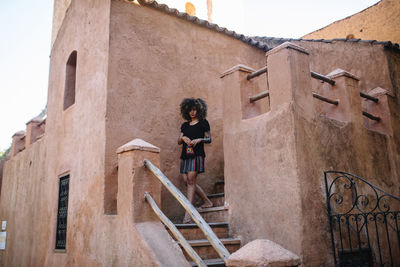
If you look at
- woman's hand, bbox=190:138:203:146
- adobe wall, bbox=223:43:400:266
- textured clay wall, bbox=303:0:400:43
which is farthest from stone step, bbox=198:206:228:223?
textured clay wall, bbox=303:0:400:43

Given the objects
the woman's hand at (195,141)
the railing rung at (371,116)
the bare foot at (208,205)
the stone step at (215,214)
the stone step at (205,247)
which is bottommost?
the stone step at (205,247)

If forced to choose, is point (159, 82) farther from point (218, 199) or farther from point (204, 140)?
Answer: point (218, 199)

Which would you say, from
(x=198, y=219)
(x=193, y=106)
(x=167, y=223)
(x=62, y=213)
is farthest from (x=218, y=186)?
(x=62, y=213)

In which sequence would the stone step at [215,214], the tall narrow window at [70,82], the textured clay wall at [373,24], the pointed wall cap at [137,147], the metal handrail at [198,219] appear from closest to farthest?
the metal handrail at [198,219]
the pointed wall cap at [137,147]
the stone step at [215,214]
the tall narrow window at [70,82]
the textured clay wall at [373,24]

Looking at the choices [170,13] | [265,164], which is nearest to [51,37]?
[170,13]

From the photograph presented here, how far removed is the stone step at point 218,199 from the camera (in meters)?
7.02

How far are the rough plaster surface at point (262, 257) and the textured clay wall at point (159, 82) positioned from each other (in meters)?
3.70

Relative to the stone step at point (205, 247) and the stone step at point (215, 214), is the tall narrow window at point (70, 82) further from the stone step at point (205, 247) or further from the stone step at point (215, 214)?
the stone step at point (205, 247)

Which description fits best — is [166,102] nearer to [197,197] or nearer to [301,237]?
[197,197]

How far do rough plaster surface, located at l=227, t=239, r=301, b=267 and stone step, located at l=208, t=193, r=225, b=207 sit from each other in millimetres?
3548

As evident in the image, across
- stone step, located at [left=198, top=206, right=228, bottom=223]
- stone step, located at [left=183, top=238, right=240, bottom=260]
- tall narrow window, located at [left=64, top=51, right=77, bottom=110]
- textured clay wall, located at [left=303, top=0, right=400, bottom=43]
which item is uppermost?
textured clay wall, located at [left=303, top=0, right=400, bottom=43]

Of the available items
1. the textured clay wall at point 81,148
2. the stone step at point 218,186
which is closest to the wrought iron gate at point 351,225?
the stone step at point 218,186

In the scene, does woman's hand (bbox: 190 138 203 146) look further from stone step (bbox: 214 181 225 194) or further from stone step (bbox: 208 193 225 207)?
stone step (bbox: 214 181 225 194)

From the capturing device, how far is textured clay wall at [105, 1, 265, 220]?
7141 millimetres
